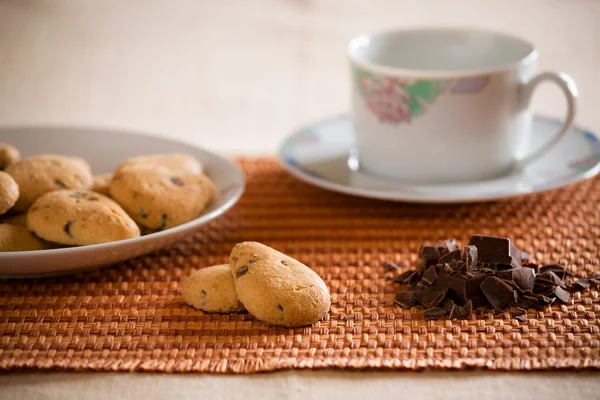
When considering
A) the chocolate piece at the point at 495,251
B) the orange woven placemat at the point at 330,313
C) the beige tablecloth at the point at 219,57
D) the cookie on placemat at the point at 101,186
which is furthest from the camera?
the beige tablecloth at the point at 219,57

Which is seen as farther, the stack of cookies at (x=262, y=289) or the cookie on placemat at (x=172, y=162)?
the cookie on placemat at (x=172, y=162)

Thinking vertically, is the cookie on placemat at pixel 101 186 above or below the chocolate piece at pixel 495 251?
below

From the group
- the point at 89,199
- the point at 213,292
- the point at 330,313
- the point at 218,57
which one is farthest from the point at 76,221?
the point at 218,57

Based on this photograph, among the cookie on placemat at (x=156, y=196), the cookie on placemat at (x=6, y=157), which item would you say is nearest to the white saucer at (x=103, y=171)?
the cookie on placemat at (x=156, y=196)

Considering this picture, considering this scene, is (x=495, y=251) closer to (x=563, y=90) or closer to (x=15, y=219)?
(x=563, y=90)

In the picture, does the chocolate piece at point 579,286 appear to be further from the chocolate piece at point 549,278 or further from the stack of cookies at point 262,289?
the stack of cookies at point 262,289

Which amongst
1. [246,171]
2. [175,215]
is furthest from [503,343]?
[246,171]

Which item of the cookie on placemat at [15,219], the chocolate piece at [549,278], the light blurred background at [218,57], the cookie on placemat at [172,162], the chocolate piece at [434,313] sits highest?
the cookie on placemat at [172,162]
